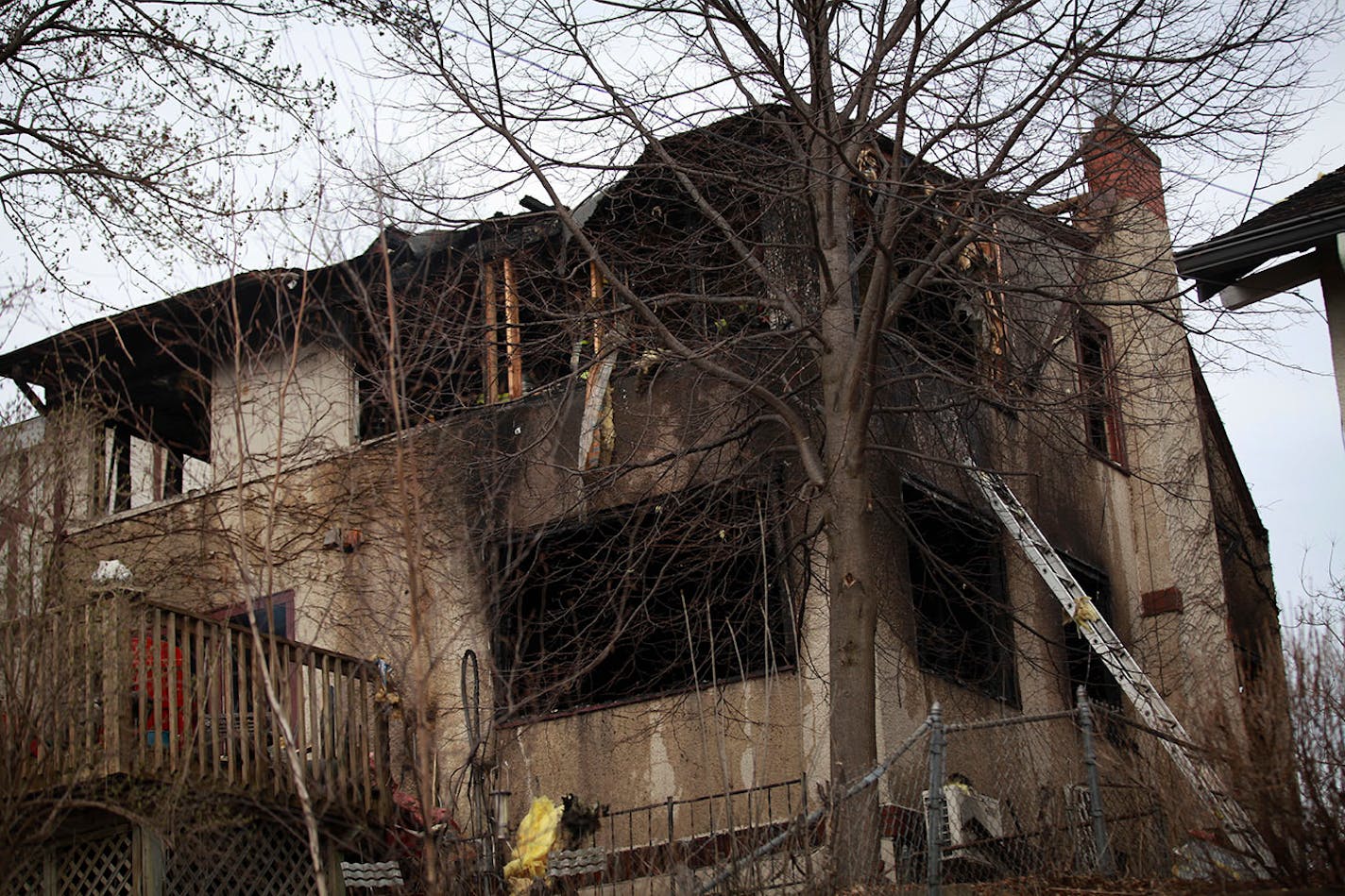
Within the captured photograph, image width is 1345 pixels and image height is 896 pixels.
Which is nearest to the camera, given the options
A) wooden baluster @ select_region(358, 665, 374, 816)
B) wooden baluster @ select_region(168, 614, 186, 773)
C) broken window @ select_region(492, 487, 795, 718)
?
wooden baluster @ select_region(168, 614, 186, 773)

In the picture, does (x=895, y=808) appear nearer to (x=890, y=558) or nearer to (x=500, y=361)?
(x=890, y=558)

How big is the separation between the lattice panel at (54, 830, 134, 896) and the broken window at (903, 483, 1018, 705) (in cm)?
636

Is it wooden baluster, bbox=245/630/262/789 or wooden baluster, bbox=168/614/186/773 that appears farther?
wooden baluster, bbox=245/630/262/789

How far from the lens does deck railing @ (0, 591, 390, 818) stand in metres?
10.5

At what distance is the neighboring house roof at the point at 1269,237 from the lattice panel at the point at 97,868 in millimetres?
8412

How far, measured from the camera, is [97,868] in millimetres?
11867

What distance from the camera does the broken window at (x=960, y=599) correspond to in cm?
1410

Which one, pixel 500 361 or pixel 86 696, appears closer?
pixel 86 696

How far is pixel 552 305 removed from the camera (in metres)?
14.2

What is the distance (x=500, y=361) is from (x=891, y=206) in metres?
3.48

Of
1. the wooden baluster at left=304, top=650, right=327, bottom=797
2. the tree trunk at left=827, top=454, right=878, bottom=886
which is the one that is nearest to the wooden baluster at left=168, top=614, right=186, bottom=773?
the wooden baluster at left=304, top=650, right=327, bottom=797

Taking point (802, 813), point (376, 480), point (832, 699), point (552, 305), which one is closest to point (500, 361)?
point (552, 305)

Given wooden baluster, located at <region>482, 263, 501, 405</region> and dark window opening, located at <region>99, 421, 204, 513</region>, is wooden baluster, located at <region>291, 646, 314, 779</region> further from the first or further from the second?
dark window opening, located at <region>99, 421, 204, 513</region>

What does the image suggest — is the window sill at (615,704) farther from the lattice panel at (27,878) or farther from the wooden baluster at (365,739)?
the lattice panel at (27,878)
